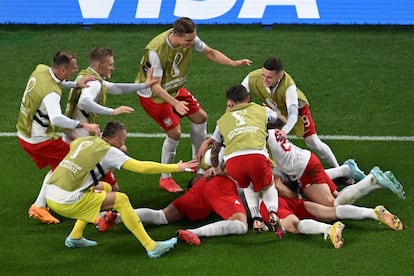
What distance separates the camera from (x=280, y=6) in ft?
52.4

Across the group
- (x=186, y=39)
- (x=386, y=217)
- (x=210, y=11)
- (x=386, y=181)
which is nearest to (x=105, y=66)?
(x=186, y=39)

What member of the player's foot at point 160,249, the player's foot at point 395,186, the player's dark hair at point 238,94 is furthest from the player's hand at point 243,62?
the player's foot at point 160,249

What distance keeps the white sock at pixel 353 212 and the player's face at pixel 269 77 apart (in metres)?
1.67

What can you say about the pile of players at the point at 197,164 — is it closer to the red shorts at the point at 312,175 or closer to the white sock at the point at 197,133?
the red shorts at the point at 312,175

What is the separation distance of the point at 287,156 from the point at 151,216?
1.48 meters

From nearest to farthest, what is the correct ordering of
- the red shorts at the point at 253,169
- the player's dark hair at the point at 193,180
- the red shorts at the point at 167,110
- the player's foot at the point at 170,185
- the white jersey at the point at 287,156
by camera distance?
the red shorts at the point at 253,169, the white jersey at the point at 287,156, the player's dark hair at the point at 193,180, the player's foot at the point at 170,185, the red shorts at the point at 167,110

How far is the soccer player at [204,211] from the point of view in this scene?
29.2 ft

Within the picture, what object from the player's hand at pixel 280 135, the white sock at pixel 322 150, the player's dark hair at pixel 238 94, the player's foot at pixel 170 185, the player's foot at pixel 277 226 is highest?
the player's dark hair at pixel 238 94

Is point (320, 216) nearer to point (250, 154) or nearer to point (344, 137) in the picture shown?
point (250, 154)

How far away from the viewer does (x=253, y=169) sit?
8867mm

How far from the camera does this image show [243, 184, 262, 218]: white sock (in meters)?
8.87

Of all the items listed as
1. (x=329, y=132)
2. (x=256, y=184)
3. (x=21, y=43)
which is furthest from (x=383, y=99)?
(x=21, y=43)

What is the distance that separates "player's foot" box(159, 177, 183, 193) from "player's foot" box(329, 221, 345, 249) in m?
2.34

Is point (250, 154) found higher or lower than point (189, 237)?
higher
